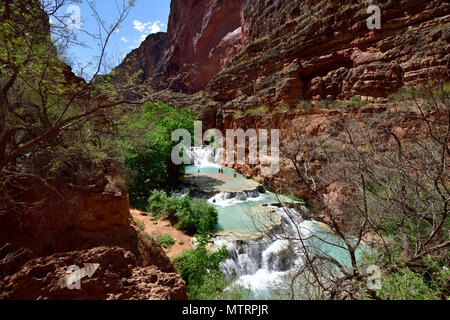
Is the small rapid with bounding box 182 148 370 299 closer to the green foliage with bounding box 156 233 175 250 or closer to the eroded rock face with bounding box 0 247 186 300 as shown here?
the green foliage with bounding box 156 233 175 250

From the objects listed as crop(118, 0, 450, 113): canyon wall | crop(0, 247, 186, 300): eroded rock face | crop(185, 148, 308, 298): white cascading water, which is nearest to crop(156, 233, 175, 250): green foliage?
crop(185, 148, 308, 298): white cascading water

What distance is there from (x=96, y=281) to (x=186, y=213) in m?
5.33

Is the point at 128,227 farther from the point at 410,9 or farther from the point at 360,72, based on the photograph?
the point at 410,9

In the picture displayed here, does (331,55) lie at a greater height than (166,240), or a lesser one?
greater

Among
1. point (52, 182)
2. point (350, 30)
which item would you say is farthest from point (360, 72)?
point (52, 182)

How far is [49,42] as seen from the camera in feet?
9.17

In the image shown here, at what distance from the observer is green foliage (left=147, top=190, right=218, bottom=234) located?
22.9 ft

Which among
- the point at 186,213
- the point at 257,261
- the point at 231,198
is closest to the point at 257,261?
the point at 257,261

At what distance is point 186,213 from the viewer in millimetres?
7223

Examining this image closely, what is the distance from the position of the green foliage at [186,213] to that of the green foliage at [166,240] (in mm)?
835

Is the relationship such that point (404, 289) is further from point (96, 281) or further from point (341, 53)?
point (341, 53)

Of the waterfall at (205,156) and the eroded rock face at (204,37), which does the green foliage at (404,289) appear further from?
the eroded rock face at (204,37)

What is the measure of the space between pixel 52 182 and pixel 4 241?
0.88 metres

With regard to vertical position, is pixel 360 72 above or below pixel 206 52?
below
